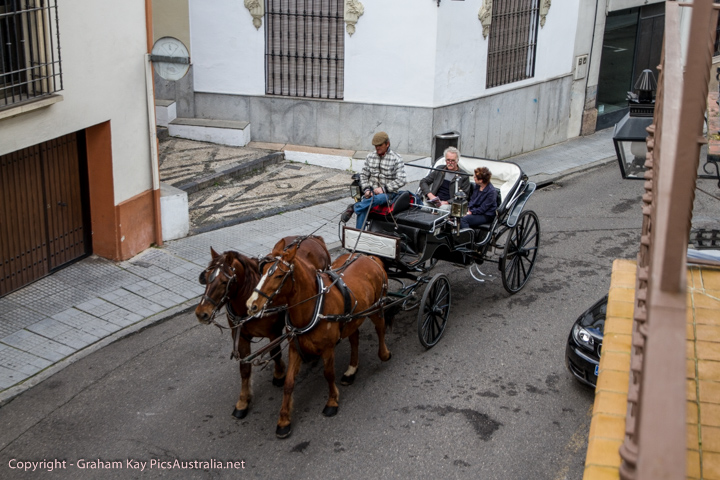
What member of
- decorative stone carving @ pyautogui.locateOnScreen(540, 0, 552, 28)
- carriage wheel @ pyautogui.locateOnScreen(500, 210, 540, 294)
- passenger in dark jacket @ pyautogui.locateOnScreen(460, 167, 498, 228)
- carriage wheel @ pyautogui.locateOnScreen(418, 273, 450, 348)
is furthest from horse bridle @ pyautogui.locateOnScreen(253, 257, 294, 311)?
decorative stone carving @ pyautogui.locateOnScreen(540, 0, 552, 28)

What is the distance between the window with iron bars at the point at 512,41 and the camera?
1570 cm

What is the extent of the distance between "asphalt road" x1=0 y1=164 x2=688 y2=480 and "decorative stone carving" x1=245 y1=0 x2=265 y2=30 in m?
7.59

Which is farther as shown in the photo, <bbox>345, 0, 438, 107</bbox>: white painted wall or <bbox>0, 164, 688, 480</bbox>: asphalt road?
<bbox>345, 0, 438, 107</bbox>: white painted wall

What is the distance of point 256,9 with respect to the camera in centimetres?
1462

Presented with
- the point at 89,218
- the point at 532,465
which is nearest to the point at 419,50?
Answer: the point at 89,218

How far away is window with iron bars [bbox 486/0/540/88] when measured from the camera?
1570 centimetres

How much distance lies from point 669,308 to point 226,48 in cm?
1405

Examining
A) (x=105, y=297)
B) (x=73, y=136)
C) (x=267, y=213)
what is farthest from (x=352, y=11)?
(x=105, y=297)

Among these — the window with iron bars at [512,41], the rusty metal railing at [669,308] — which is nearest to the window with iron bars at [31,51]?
the rusty metal railing at [669,308]

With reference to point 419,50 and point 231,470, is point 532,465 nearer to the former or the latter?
point 231,470

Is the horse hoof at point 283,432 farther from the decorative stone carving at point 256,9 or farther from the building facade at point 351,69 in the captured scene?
the decorative stone carving at point 256,9

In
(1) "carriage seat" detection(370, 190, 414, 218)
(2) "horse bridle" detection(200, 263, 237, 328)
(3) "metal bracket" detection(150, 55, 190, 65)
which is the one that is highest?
(3) "metal bracket" detection(150, 55, 190, 65)

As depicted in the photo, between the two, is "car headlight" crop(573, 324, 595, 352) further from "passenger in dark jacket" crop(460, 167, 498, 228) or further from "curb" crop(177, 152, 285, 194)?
"curb" crop(177, 152, 285, 194)

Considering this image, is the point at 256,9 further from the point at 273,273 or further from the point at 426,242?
the point at 273,273
